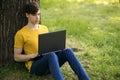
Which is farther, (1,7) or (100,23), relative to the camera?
(100,23)

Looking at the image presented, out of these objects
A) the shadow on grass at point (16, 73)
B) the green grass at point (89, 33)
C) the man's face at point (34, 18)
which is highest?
the man's face at point (34, 18)

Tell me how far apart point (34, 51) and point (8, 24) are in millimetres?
603

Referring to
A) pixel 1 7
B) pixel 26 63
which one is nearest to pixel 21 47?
pixel 26 63

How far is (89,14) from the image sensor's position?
9.81m

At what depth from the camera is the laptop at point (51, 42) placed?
4691mm

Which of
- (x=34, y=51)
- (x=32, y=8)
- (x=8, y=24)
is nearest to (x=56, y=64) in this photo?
(x=34, y=51)

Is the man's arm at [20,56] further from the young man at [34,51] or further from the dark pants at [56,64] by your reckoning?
the dark pants at [56,64]

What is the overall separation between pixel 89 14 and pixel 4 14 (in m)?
4.90

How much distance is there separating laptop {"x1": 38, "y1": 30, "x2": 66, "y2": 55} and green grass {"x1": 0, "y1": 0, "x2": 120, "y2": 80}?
1.99 ft

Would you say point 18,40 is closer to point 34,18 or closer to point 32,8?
point 34,18

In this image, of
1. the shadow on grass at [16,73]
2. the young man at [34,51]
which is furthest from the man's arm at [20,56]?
the shadow on grass at [16,73]

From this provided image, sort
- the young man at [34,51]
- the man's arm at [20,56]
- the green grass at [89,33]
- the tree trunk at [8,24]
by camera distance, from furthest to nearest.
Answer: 1. the green grass at [89,33]
2. the tree trunk at [8,24]
3. the man's arm at [20,56]
4. the young man at [34,51]

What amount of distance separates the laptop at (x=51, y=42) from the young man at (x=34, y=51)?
3.4 inches

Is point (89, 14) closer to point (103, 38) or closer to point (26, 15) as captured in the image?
point (103, 38)
